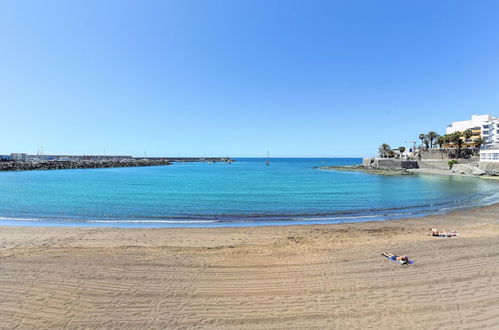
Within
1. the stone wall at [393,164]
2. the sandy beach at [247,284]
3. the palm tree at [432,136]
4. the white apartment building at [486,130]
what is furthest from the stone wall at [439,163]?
the sandy beach at [247,284]

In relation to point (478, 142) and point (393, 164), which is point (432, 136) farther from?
point (393, 164)

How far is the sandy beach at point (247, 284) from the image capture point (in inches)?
228

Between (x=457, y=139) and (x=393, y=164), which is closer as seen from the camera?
(x=457, y=139)

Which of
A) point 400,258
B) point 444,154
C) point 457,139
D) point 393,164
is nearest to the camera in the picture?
point 400,258

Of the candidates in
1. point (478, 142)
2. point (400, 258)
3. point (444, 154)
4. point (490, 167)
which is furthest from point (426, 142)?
point (400, 258)

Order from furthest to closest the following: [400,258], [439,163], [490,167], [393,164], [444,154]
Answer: [444,154]
[393,164]
[439,163]
[490,167]
[400,258]

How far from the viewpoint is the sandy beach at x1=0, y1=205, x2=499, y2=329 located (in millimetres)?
5793

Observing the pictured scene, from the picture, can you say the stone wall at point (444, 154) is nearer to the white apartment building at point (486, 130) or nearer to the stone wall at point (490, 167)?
the white apartment building at point (486, 130)

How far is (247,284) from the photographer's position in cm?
744

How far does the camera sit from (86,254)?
33.0 ft

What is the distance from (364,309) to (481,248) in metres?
7.66

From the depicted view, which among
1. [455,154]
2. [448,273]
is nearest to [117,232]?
[448,273]

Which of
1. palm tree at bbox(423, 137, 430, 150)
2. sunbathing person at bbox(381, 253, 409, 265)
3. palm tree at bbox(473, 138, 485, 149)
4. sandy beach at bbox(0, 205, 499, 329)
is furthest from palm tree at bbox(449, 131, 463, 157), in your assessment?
sunbathing person at bbox(381, 253, 409, 265)

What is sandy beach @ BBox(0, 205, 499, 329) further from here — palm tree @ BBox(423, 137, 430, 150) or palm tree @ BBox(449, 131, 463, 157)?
palm tree @ BBox(423, 137, 430, 150)
